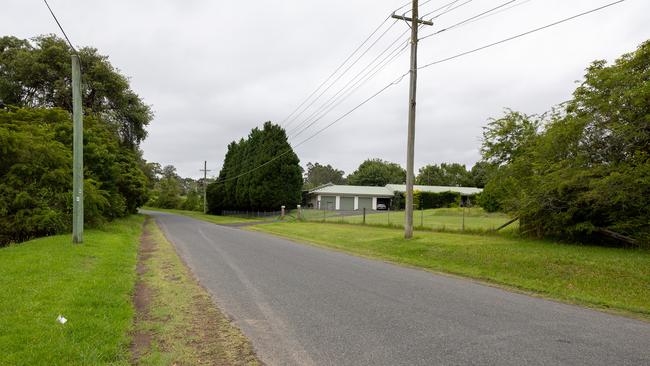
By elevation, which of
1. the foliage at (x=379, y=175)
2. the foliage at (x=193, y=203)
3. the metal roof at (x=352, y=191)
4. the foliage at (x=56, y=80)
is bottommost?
the foliage at (x=193, y=203)

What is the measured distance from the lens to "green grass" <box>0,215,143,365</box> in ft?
15.1

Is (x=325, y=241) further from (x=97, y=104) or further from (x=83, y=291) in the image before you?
(x=97, y=104)

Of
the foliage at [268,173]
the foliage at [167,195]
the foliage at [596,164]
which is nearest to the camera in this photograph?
the foliage at [596,164]

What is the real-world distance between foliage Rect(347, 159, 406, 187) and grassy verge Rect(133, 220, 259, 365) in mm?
81793

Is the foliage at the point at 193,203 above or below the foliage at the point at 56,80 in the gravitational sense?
below

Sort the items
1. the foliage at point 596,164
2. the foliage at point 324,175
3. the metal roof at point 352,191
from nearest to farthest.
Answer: the foliage at point 596,164, the metal roof at point 352,191, the foliage at point 324,175

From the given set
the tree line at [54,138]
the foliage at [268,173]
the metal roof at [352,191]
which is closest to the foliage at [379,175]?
the metal roof at [352,191]

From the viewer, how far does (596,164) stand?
562 inches

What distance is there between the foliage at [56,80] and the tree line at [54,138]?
0.21 ft

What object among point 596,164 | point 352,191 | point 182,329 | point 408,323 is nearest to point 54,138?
point 182,329

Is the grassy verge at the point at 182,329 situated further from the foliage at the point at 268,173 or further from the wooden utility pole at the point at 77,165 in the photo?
the foliage at the point at 268,173

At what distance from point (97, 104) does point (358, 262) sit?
32.8 metres

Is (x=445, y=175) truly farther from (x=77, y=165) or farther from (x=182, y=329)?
(x=182, y=329)

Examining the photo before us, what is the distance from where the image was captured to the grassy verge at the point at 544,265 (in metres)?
8.65
